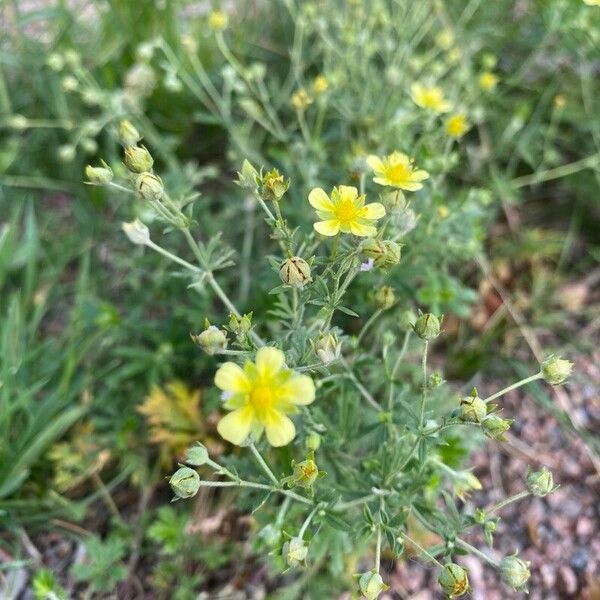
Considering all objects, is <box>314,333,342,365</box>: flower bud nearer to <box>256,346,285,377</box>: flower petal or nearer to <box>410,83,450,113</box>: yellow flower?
<box>256,346,285,377</box>: flower petal

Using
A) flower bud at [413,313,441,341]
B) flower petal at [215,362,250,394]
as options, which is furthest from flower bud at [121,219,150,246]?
flower bud at [413,313,441,341]

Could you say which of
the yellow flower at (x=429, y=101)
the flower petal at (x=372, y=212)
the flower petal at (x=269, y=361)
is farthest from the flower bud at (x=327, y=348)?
the yellow flower at (x=429, y=101)

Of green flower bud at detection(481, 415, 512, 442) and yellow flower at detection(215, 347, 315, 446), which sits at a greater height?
yellow flower at detection(215, 347, 315, 446)

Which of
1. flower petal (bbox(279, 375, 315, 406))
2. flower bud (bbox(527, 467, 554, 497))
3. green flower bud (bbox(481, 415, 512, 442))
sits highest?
flower petal (bbox(279, 375, 315, 406))

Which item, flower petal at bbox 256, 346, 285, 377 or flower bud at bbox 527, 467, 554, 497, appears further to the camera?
flower bud at bbox 527, 467, 554, 497

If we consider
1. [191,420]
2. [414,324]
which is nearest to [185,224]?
[414,324]

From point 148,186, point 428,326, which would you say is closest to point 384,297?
point 428,326

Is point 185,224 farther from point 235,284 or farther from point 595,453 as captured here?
point 595,453

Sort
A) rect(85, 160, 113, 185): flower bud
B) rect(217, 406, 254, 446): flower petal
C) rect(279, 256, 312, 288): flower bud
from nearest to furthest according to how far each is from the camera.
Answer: rect(217, 406, 254, 446): flower petal, rect(279, 256, 312, 288): flower bud, rect(85, 160, 113, 185): flower bud

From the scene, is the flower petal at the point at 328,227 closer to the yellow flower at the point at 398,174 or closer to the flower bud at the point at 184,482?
the yellow flower at the point at 398,174
